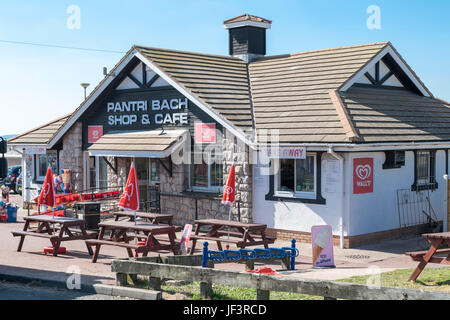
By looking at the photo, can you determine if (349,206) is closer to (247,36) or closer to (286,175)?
(286,175)

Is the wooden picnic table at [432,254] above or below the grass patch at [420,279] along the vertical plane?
above

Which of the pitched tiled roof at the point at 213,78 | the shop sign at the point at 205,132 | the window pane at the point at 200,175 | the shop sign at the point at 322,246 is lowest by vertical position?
the shop sign at the point at 322,246

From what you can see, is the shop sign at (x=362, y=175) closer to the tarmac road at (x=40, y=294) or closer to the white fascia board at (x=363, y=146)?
the white fascia board at (x=363, y=146)

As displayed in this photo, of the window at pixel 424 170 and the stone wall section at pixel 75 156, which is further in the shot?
the stone wall section at pixel 75 156

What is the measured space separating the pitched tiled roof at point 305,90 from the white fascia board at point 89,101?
4213 millimetres

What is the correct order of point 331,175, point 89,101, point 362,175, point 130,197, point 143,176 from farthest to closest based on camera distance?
point 89,101, point 143,176, point 362,175, point 331,175, point 130,197

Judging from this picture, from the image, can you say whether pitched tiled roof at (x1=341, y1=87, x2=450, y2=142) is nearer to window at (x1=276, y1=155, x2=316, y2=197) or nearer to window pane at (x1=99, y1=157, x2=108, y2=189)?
window at (x1=276, y1=155, x2=316, y2=197)

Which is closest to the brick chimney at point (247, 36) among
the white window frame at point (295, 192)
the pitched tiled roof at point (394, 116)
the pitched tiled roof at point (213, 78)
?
the pitched tiled roof at point (213, 78)

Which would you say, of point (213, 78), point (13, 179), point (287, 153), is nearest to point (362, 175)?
point (287, 153)

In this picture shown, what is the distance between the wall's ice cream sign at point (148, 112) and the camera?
19.9 meters

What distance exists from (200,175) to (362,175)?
535cm

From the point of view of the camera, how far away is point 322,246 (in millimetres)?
13352
